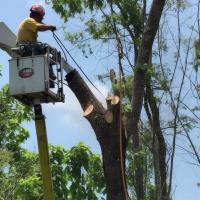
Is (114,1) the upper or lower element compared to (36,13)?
upper

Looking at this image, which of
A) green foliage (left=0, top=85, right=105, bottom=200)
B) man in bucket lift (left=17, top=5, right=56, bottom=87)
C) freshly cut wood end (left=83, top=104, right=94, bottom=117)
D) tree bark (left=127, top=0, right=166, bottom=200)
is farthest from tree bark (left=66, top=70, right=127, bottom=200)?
green foliage (left=0, top=85, right=105, bottom=200)

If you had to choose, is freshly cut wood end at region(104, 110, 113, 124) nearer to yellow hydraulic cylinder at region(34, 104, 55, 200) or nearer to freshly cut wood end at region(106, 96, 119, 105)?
freshly cut wood end at region(106, 96, 119, 105)

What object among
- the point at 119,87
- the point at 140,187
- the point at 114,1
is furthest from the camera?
the point at 140,187

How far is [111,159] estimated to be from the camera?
24.6 feet

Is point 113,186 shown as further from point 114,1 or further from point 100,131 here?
point 114,1

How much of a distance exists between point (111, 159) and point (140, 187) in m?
7.45

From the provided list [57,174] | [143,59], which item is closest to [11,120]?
[57,174]

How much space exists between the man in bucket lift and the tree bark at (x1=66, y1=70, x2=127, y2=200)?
27.5 inches

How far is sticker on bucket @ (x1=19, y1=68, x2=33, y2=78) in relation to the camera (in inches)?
281

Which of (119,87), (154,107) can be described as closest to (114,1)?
(154,107)

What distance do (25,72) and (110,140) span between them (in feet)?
4.71

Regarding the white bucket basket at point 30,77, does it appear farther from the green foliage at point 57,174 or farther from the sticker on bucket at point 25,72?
the green foliage at point 57,174

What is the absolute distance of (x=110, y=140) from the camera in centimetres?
756

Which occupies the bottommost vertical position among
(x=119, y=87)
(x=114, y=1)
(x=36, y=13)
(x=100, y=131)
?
(x=100, y=131)
